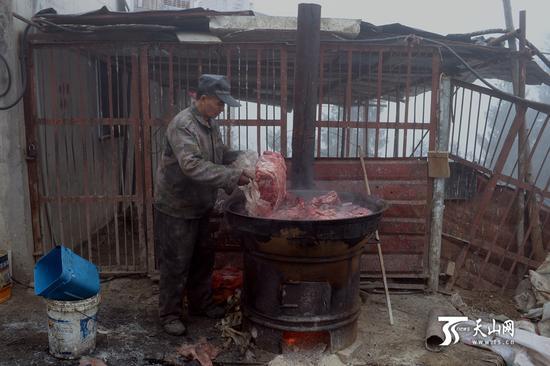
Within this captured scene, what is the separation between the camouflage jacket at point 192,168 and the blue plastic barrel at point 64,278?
975 millimetres

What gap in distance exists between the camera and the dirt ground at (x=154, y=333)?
451 centimetres

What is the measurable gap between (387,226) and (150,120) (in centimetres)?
342

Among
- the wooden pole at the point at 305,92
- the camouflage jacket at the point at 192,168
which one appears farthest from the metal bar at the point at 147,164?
the wooden pole at the point at 305,92

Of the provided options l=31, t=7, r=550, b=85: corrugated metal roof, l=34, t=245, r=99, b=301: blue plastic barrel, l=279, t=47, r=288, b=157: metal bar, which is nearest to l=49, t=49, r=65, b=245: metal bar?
l=31, t=7, r=550, b=85: corrugated metal roof

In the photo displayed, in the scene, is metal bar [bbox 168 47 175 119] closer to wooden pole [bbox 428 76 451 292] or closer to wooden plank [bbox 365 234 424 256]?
wooden plank [bbox 365 234 424 256]

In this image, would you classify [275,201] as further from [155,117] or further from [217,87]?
[155,117]

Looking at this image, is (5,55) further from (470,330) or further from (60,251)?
(470,330)

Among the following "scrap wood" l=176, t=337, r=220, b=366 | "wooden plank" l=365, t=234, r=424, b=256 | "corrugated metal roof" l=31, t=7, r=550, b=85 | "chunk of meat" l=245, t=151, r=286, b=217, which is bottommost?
"scrap wood" l=176, t=337, r=220, b=366

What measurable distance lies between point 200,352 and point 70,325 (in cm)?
124

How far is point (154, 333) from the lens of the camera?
500cm

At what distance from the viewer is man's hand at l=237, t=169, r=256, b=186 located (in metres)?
4.40

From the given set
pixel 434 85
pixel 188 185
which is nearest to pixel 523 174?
pixel 434 85

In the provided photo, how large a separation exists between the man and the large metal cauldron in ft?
1.26

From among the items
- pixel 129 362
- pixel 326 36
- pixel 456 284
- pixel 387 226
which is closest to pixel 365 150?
pixel 387 226
